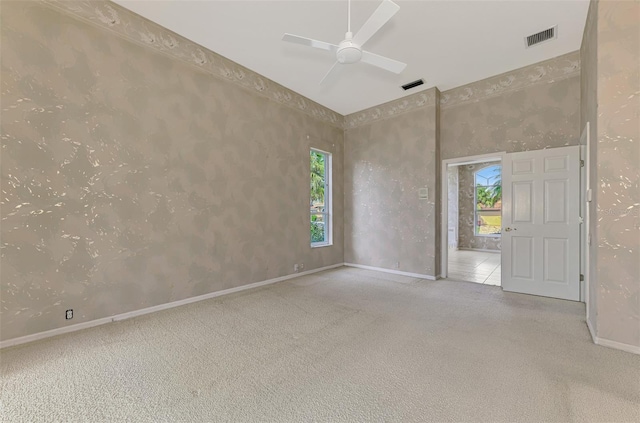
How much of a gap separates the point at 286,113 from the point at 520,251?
14.6ft

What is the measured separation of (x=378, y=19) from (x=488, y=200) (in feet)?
28.9

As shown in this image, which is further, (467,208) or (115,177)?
(467,208)

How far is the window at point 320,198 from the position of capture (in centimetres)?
562

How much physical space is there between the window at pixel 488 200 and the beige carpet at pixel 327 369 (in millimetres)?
6199

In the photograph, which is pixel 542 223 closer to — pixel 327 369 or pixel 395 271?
pixel 395 271

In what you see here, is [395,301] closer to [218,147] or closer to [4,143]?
[218,147]

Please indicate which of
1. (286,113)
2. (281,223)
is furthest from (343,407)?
(286,113)

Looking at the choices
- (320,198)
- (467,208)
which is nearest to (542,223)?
(320,198)

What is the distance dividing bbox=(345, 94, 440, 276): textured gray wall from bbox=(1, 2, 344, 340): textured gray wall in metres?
2.18

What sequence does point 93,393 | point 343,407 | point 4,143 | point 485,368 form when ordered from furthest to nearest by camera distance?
point 4,143, point 485,368, point 93,393, point 343,407

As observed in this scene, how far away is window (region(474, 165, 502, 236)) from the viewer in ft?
29.1

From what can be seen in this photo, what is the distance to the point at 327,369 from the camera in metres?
2.08

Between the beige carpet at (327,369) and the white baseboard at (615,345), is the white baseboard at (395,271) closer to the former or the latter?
the beige carpet at (327,369)

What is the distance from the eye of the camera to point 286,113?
16.0 ft
